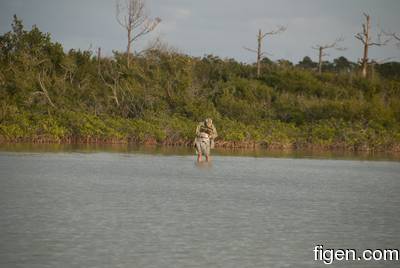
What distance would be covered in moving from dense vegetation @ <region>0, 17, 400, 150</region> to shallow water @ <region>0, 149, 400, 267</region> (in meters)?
13.5

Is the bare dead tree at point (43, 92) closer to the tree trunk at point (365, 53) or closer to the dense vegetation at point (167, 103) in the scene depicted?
the dense vegetation at point (167, 103)

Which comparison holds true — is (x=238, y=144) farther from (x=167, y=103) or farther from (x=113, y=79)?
(x=113, y=79)

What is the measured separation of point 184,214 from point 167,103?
31.7 m

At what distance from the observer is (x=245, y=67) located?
62.4 metres

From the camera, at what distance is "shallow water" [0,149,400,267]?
12141 millimetres

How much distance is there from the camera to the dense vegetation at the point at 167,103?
42000mm

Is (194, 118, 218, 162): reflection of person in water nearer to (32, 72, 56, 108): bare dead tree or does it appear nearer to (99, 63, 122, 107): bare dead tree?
(32, 72, 56, 108): bare dead tree

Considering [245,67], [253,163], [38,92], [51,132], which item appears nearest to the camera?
[253,163]

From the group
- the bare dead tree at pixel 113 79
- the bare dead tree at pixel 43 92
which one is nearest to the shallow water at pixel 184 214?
the bare dead tree at pixel 43 92

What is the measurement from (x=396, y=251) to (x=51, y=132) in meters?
29.1

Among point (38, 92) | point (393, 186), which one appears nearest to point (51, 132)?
point (38, 92)

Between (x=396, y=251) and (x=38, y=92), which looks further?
(x=38, y=92)

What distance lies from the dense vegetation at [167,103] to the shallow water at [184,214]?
1354 cm

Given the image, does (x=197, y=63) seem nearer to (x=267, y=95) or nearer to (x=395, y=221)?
(x=267, y=95)
